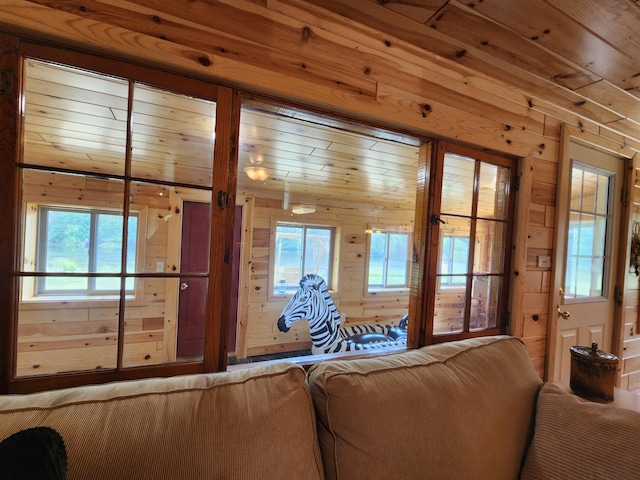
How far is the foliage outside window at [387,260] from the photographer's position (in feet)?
13.0

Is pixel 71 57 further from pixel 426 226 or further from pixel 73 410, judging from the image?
pixel 426 226

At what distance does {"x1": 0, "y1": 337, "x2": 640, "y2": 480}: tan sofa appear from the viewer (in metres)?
0.61

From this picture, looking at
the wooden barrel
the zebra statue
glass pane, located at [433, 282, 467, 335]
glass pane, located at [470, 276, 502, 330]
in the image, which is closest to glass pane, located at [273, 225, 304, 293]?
the zebra statue

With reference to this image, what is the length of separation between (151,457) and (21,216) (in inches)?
33.0

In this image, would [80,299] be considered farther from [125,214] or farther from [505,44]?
[505,44]

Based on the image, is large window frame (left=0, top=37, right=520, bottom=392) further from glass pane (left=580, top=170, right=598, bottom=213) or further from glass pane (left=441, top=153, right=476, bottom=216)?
glass pane (left=580, top=170, right=598, bottom=213)

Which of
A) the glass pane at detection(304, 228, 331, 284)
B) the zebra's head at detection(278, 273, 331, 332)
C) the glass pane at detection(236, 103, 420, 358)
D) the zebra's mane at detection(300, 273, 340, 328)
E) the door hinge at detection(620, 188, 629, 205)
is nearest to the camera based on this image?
the door hinge at detection(620, 188, 629, 205)

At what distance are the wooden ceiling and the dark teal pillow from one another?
154 cm

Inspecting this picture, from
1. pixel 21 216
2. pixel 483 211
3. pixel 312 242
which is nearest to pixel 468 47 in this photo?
pixel 483 211

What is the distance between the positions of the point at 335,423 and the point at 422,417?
0.27 m

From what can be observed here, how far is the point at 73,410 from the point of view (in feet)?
2.10

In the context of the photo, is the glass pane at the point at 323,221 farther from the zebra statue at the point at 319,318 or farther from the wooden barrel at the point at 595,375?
the wooden barrel at the point at 595,375

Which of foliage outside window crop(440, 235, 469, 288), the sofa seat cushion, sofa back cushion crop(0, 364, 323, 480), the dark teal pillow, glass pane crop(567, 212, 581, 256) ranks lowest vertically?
the sofa seat cushion

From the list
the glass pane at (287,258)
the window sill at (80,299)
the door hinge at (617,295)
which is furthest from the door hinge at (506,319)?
the glass pane at (287,258)
